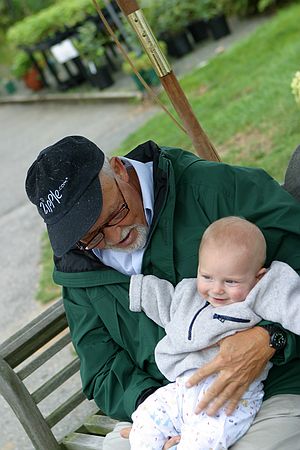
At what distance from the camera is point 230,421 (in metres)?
2.51

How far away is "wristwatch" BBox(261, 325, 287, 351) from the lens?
8.37 ft

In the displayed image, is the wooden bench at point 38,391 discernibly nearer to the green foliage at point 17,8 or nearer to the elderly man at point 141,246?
the elderly man at point 141,246

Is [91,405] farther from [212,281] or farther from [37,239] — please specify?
[37,239]

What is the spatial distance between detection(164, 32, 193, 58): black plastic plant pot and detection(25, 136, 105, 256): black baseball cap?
10.1 m

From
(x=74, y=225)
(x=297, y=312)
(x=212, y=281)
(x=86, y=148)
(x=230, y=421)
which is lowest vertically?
(x=230, y=421)

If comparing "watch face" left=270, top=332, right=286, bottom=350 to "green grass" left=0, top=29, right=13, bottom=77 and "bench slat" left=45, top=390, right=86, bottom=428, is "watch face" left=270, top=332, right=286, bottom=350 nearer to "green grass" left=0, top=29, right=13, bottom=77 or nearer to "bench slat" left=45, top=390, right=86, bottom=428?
"bench slat" left=45, top=390, right=86, bottom=428

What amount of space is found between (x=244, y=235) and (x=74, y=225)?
591 millimetres

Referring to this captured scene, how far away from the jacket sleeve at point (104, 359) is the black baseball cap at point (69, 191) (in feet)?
1.07

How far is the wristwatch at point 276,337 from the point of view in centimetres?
255

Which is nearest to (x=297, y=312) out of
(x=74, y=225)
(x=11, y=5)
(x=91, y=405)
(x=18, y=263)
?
(x=74, y=225)

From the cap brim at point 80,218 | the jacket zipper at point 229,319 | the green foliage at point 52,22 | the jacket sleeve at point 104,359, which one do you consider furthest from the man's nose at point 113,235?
the green foliage at point 52,22

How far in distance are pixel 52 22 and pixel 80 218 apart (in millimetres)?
12181

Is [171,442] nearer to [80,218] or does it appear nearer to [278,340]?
[278,340]

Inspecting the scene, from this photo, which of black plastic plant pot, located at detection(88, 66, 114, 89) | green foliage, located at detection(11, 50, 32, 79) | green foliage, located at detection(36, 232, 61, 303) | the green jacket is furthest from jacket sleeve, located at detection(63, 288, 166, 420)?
green foliage, located at detection(11, 50, 32, 79)
